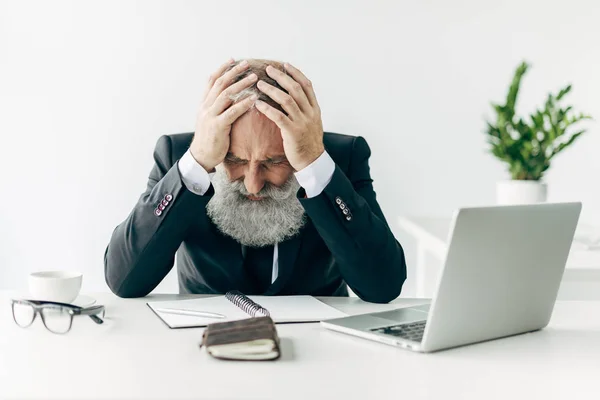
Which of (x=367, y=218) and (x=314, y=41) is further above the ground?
(x=314, y=41)

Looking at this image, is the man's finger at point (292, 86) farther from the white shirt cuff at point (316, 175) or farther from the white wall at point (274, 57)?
the white wall at point (274, 57)

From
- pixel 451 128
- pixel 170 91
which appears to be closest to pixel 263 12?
pixel 170 91

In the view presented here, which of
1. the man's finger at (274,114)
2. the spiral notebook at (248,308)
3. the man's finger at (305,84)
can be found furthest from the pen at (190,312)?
the man's finger at (305,84)

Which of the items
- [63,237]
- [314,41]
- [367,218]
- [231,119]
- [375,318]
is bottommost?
[63,237]

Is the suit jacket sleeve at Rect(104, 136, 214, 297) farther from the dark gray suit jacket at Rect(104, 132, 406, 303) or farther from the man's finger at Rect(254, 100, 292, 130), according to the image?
the man's finger at Rect(254, 100, 292, 130)

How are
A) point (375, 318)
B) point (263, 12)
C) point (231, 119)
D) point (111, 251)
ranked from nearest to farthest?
point (375, 318) < point (231, 119) < point (111, 251) < point (263, 12)

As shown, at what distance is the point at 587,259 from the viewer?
230cm

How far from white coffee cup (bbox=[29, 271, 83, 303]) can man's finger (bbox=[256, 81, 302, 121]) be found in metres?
0.59

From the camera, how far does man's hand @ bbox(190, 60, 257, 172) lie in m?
1.57

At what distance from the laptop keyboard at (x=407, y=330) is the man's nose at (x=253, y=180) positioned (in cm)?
58

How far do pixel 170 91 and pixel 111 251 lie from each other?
1.78 metres

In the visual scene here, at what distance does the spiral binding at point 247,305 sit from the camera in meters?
1.37

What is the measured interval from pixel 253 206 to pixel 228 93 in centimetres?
33

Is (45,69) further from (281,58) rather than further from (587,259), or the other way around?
(587,259)
